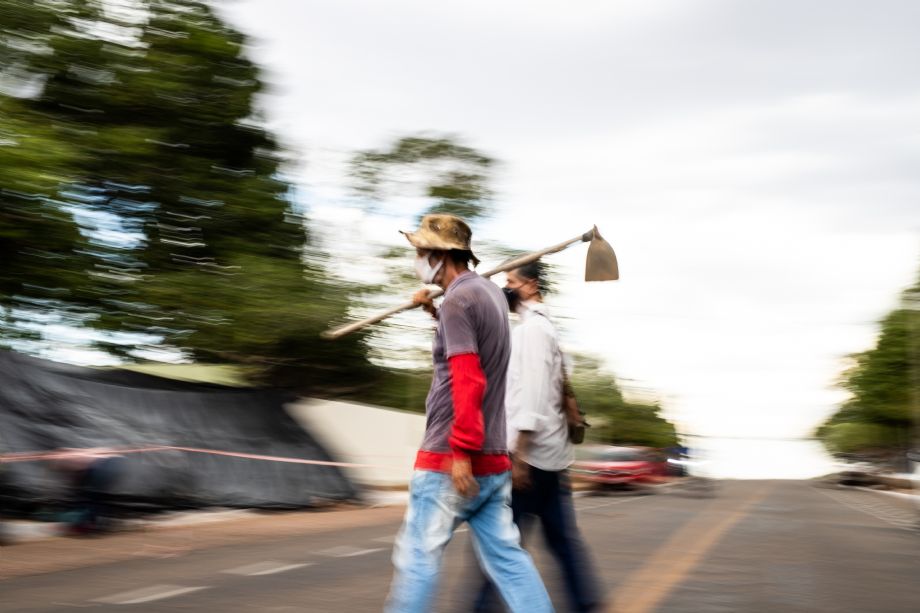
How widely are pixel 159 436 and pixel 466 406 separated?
13452 millimetres

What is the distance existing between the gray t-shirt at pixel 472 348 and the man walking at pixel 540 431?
126cm

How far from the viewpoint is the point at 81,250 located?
25.9 meters

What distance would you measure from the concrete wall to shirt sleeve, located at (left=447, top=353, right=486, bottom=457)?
2399 cm

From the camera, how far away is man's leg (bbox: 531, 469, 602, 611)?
223 inches

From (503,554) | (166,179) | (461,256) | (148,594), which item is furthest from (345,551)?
(166,179)

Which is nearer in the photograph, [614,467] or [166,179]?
[166,179]

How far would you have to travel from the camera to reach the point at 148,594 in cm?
796

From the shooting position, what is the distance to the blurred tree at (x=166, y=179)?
2656cm

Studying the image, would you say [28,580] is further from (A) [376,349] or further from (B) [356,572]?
(A) [376,349]

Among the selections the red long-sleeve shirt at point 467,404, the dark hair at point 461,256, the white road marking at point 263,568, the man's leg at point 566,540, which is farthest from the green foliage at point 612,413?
the red long-sleeve shirt at point 467,404

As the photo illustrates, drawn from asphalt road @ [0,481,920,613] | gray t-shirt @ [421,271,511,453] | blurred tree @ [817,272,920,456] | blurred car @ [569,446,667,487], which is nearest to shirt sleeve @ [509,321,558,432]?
asphalt road @ [0,481,920,613]

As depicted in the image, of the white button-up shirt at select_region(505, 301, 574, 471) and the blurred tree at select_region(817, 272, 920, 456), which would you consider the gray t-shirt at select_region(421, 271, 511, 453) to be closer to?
the white button-up shirt at select_region(505, 301, 574, 471)

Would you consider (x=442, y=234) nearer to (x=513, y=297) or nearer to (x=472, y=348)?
(x=472, y=348)

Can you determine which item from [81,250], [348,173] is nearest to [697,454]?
[348,173]
